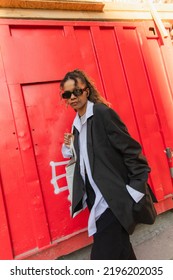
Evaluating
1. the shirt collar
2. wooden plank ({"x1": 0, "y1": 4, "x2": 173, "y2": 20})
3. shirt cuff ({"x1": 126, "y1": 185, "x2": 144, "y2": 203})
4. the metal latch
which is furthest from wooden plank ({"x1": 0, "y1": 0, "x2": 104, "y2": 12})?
shirt cuff ({"x1": 126, "y1": 185, "x2": 144, "y2": 203})

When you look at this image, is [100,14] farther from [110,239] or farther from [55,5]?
[110,239]

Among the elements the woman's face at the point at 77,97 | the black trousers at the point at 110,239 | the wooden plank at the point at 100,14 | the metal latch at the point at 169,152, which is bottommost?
the black trousers at the point at 110,239

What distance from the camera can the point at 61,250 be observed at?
8.13 ft

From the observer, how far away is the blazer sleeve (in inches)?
65.3

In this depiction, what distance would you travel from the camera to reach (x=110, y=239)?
170 centimetres

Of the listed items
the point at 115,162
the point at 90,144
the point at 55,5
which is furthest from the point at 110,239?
the point at 55,5

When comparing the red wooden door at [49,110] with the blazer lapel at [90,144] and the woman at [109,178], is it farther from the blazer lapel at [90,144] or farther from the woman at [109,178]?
the blazer lapel at [90,144]

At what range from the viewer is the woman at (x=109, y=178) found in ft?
5.42

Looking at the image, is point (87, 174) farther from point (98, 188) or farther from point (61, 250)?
point (61, 250)

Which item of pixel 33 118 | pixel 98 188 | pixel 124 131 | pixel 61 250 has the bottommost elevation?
pixel 61 250

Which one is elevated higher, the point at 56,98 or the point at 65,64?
the point at 65,64

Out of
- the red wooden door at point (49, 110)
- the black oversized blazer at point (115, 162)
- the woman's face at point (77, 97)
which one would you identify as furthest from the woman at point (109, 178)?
the red wooden door at point (49, 110)
